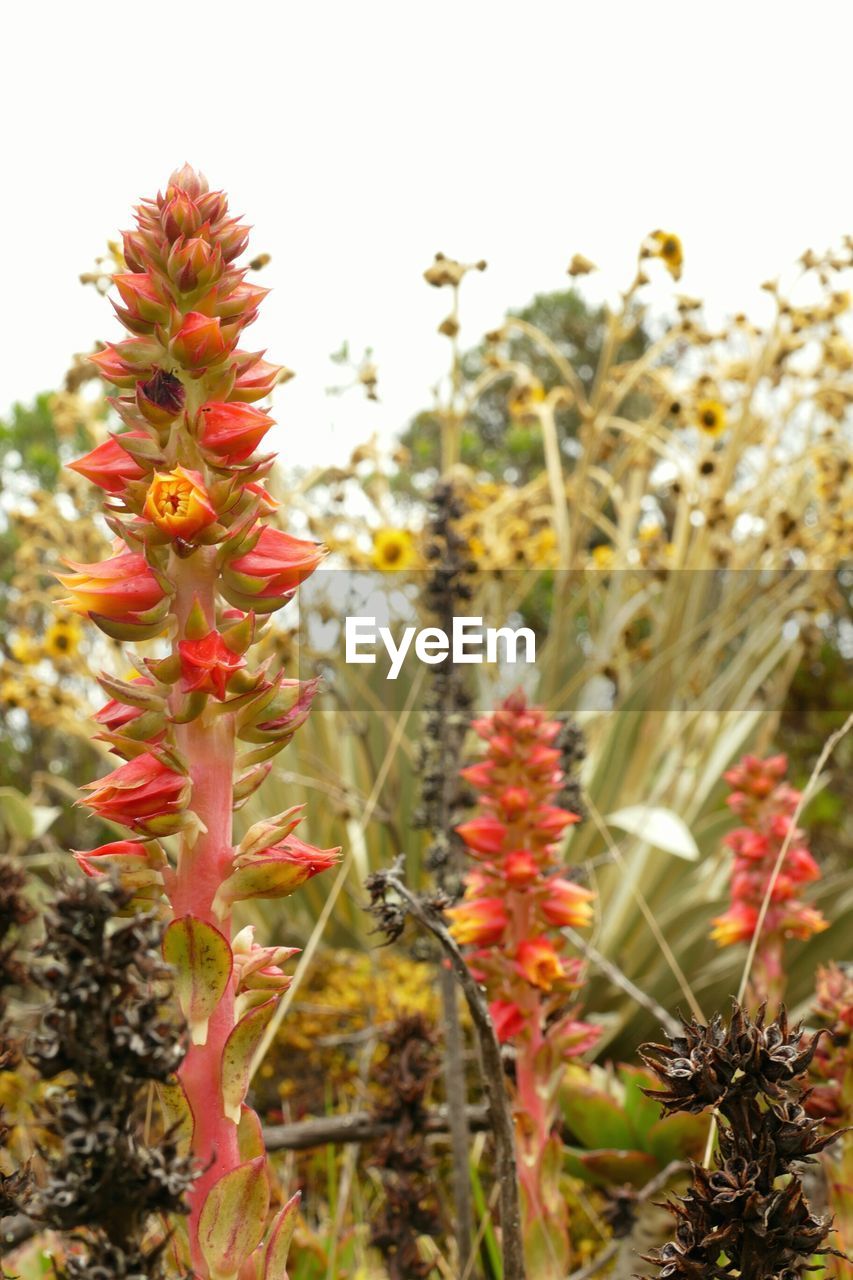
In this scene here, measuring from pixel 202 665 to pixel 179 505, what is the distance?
9 cm

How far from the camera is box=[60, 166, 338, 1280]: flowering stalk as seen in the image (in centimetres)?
→ 66

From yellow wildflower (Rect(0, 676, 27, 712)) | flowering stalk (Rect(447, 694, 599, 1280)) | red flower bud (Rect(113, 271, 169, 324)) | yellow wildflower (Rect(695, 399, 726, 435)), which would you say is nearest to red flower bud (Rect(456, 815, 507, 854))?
flowering stalk (Rect(447, 694, 599, 1280))

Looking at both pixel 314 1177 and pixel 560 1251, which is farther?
pixel 314 1177

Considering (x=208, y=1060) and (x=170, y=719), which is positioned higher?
(x=170, y=719)

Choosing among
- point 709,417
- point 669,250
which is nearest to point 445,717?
point 669,250

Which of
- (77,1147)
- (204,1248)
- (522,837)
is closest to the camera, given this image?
(77,1147)

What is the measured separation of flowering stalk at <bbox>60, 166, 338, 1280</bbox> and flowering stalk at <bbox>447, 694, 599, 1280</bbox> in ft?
1.55

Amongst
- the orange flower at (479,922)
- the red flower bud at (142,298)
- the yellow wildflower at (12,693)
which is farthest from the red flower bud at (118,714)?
the yellow wildflower at (12,693)

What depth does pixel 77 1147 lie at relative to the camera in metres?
0.50

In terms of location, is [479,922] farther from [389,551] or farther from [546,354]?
[546,354]

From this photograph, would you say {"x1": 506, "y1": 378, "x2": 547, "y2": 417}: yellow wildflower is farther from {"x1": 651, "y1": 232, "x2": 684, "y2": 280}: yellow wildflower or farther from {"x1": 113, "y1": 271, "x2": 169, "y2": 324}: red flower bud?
{"x1": 113, "y1": 271, "x2": 169, "y2": 324}: red flower bud

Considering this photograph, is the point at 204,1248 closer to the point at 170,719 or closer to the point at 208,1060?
the point at 208,1060

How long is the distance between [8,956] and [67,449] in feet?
31.1

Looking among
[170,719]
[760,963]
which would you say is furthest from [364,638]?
[170,719]
